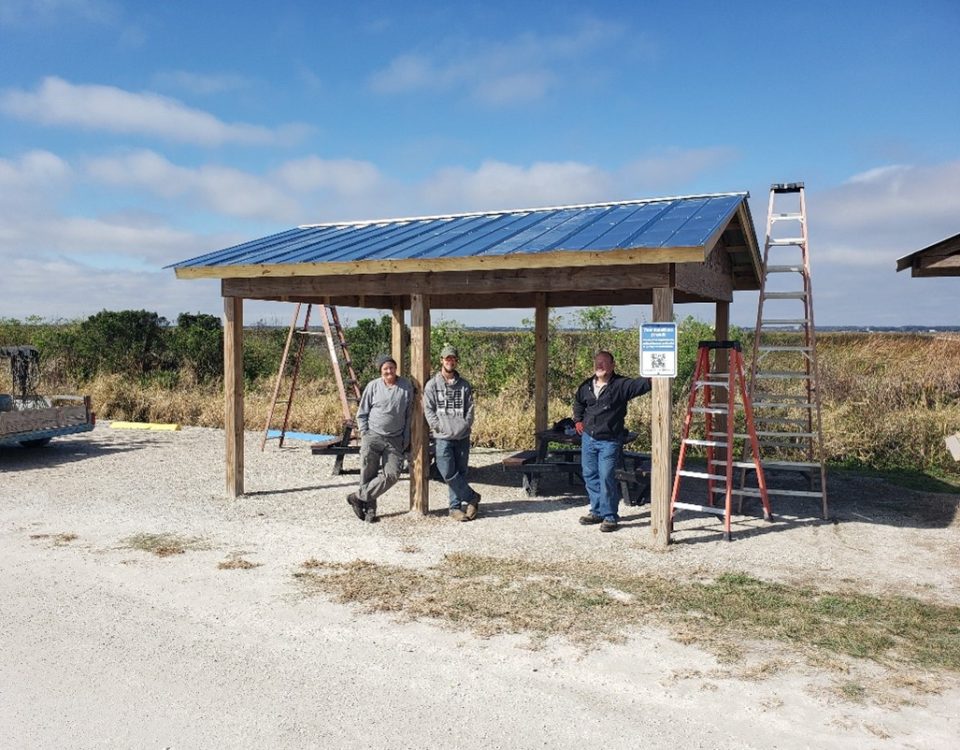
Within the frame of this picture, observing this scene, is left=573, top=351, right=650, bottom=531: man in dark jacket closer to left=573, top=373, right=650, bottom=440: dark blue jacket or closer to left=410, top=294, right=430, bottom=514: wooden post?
left=573, top=373, right=650, bottom=440: dark blue jacket

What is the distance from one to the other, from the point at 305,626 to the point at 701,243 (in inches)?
164

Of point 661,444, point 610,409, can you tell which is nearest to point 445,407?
point 610,409

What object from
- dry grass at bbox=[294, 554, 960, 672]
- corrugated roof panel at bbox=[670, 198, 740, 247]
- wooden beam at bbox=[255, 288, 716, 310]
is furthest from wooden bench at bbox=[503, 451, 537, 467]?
corrugated roof panel at bbox=[670, 198, 740, 247]

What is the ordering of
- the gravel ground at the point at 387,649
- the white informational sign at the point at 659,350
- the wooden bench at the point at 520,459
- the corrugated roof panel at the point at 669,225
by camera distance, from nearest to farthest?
the gravel ground at the point at 387,649 → the corrugated roof panel at the point at 669,225 → the white informational sign at the point at 659,350 → the wooden bench at the point at 520,459

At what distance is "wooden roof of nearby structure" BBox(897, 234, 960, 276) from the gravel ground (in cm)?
240

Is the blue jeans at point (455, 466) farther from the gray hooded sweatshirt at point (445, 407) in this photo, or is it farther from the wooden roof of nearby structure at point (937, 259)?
the wooden roof of nearby structure at point (937, 259)

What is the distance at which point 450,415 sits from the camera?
8.44 meters

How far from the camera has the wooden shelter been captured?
291 inches

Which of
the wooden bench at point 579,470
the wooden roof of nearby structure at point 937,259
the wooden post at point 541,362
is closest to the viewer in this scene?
the wooden roof of nearby structure at point 937,259

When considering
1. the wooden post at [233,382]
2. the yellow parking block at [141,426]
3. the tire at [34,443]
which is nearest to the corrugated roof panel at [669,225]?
the wooden post at [233,382]

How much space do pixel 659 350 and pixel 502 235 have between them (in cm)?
220

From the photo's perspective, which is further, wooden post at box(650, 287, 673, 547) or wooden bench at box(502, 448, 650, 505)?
wooden bench at box(502, 448, 650, 505)

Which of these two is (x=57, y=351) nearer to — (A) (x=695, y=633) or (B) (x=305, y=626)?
(B) (x=305, y=626)

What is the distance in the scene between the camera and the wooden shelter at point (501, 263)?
7379 millimetres
